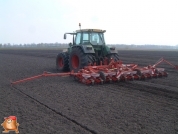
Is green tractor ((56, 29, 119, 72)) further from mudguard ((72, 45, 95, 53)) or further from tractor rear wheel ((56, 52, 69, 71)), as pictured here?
tractor rear wheel ((56, 52, 69, 71))

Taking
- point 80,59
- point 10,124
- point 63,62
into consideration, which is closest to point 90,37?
point 80,59

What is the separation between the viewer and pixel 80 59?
9.70 metres

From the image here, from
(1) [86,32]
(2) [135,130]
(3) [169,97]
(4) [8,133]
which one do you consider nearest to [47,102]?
(4) [8,133]

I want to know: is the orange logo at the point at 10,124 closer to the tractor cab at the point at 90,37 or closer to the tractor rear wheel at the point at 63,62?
the tractor cab at the point at 90,37

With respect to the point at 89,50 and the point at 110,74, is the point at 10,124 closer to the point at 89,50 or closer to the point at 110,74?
the point at 110,74

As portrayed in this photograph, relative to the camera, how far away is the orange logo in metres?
4.16

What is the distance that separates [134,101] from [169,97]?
1.07 m

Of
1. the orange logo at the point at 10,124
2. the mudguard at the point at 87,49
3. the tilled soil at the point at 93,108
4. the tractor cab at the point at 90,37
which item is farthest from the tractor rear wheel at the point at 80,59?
the orange logo at the point at 10,124

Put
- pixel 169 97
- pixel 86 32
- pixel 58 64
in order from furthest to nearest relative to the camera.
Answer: pixel 58 64 → pixel 86 32 → pixel 169 97

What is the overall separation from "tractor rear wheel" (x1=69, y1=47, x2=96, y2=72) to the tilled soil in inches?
67.8

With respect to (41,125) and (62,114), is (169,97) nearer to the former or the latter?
(62,114)

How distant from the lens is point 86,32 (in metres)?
10.3

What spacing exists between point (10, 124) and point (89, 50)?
5.67m

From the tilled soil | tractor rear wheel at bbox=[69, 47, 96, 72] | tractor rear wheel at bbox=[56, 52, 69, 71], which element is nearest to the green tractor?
tractor rear wheel at bbox=[69, 47, 96, 72]
